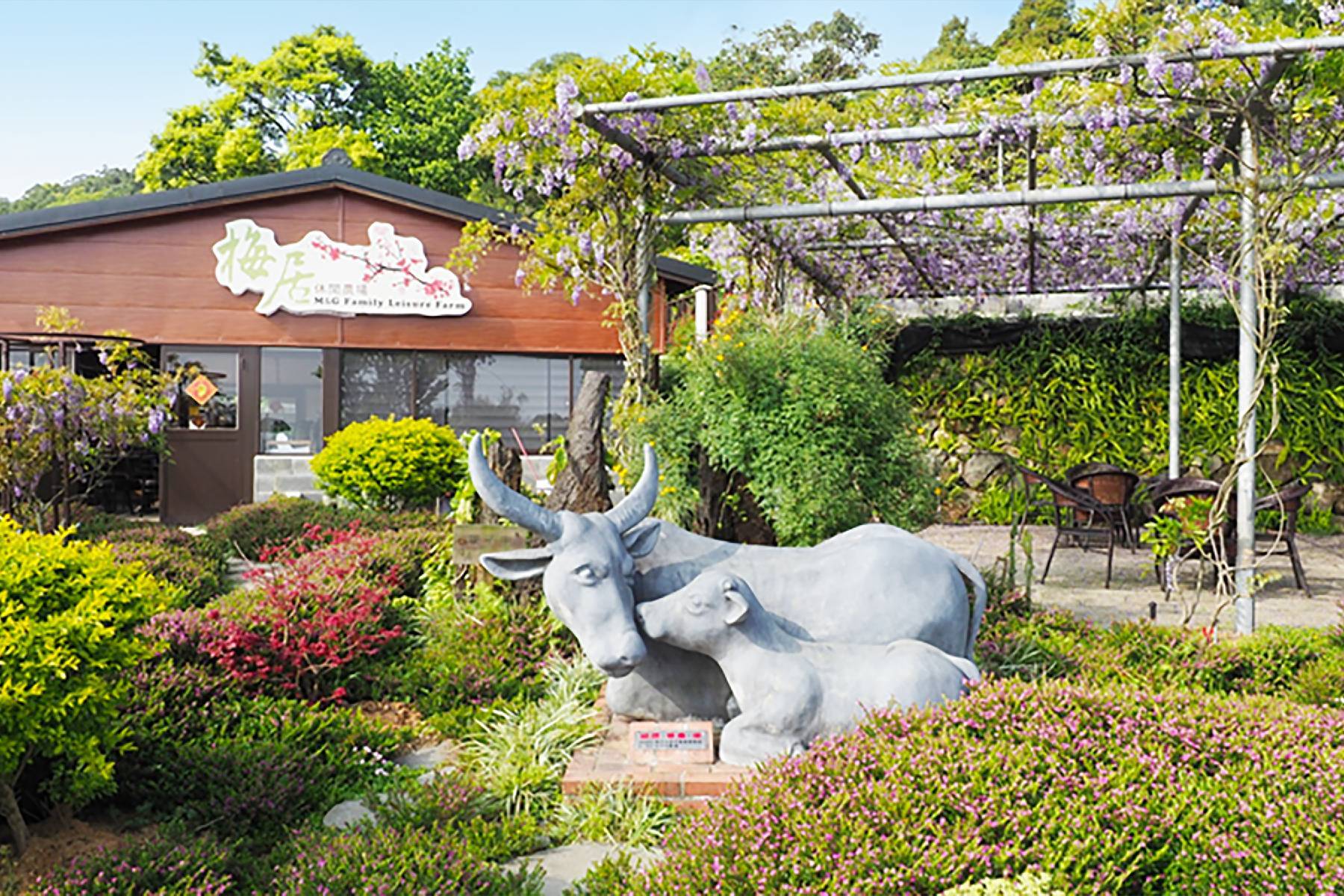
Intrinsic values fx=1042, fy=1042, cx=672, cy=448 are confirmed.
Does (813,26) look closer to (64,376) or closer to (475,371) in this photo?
(475,371)

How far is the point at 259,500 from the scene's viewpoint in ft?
43.9

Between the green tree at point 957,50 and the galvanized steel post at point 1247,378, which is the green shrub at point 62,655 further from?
the green tree at point 957,50

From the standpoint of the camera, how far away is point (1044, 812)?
2693 millimetres

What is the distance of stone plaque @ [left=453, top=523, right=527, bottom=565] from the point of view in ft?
21.9

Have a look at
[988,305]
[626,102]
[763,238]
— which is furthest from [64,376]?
[988,305]

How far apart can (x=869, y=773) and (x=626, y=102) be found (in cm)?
542

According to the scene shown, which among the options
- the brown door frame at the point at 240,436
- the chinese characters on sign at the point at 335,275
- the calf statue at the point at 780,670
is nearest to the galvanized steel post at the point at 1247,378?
the calf statue at the point at 780,670

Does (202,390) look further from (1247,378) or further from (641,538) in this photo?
(1247,378)

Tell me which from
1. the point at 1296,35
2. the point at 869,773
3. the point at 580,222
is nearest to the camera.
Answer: the point at 869,773

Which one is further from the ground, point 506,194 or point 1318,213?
point 506,194

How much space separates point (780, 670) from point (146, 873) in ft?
7.06

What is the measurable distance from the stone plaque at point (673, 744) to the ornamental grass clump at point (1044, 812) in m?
0.98

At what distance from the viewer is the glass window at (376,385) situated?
14062 millimetres

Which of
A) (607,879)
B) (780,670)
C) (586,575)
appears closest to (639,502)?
(586,575)
